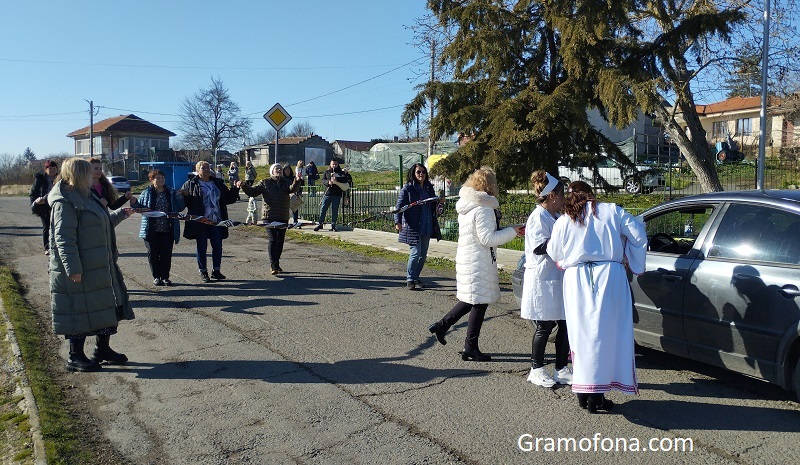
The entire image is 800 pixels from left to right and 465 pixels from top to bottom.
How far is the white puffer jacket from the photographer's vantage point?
19.4 ft

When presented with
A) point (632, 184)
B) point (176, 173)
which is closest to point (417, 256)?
point (632, 184)

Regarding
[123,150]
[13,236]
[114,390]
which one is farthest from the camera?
[123,150]

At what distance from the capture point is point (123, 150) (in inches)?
3425

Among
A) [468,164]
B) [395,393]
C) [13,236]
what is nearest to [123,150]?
[13,236]

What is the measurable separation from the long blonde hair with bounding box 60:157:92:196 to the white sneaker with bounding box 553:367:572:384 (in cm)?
423

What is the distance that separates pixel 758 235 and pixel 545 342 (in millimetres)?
1740

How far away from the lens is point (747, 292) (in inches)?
190

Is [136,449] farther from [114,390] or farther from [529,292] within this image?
[529,292]

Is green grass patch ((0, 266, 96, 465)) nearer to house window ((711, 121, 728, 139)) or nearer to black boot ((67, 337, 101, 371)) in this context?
black boot ((67, 337, 101, 371))

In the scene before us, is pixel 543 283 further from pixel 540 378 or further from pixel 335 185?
pixel 335 185

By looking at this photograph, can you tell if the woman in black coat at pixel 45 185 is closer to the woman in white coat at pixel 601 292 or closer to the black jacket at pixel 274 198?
the black jacket at pixel 274 198

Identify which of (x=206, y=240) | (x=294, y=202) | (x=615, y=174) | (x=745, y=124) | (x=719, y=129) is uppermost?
(x=745, y=124)

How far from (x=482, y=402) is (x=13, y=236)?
15385 mm

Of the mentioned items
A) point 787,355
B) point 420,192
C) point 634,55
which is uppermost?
point 634,55
